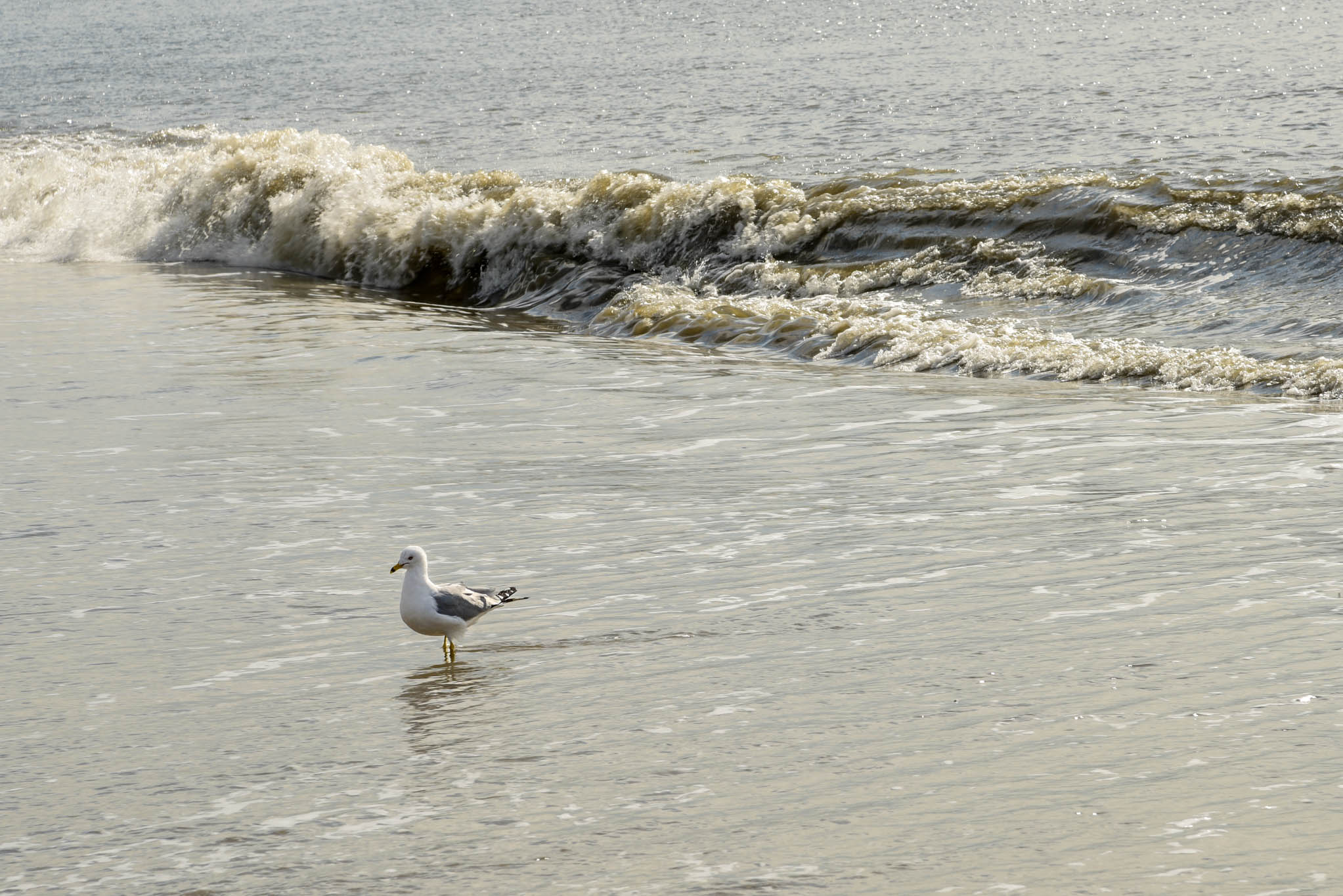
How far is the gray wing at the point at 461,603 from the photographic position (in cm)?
645

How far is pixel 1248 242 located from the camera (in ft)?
51.4

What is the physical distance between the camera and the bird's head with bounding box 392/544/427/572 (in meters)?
6.64

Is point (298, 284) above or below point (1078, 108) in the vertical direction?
below

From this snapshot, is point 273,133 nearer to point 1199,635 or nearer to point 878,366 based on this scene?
point 878,366

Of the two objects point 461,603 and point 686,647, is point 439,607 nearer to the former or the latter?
point 461,603

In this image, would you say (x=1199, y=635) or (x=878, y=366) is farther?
(x=878, y=366)

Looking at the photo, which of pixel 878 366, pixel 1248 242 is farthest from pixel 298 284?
pixel 1248 242

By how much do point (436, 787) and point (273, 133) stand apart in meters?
22.7

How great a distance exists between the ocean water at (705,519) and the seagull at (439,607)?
0.60 ft

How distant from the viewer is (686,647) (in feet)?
21.2

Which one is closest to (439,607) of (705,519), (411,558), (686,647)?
(411,558)

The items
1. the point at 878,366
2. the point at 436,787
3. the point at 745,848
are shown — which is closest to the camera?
the point at 745,848

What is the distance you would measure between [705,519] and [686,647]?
201 centimetres

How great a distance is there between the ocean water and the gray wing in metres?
0.21
